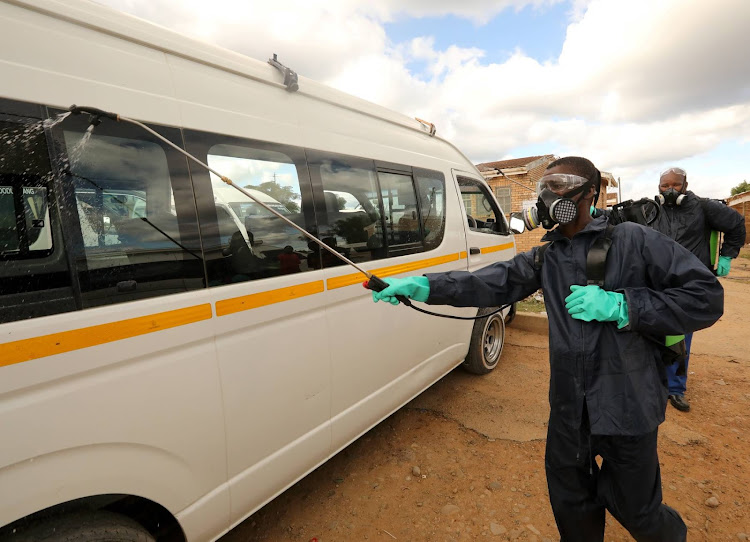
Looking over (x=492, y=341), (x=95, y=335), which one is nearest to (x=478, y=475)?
(x=492, y=341)

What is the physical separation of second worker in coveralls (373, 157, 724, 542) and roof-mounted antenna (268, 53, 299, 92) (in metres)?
1.44

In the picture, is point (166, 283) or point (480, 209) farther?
point (480, 209)

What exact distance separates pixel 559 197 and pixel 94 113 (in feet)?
6.12

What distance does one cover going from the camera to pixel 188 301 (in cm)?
167

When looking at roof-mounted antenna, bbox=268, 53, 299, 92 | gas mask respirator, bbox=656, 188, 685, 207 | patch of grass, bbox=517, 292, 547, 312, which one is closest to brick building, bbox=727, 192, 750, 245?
patch of grass, bbox=517, 292, 547, 312

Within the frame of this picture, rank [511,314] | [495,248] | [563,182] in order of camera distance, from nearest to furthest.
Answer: [563,182], [495,248], [511,314]

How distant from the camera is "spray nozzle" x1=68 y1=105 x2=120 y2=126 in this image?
1366mm

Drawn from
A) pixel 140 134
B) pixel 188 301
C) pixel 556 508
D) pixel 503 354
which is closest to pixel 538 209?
pixel 556 508

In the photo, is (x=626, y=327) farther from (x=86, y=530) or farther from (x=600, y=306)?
(x=86, y=530)

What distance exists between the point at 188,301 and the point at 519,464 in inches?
102

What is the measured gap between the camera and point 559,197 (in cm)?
175

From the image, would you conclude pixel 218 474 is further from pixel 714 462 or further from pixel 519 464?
pixel 714 462

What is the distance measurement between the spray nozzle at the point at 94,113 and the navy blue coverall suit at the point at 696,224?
13.6ft

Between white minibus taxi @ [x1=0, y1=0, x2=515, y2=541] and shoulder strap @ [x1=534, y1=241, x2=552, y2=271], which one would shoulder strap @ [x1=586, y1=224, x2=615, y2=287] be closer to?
Answer: shoulder strap @ [x1=534, y1=241, x2=552, y2=271]
